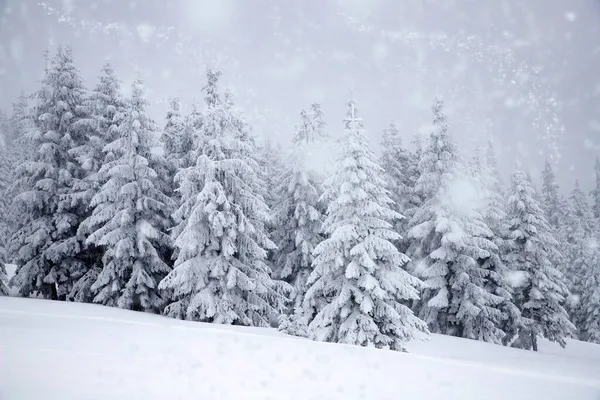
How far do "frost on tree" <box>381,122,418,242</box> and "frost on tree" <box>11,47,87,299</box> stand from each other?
20426mm

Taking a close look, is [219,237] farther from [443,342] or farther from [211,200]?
[443,342]

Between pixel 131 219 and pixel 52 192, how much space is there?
519 centimetres

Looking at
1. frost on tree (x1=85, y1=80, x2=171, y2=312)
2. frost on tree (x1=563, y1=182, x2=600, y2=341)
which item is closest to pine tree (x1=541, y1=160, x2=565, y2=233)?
frost on tree (x1=563, y1=182, x2=600, y2=341)

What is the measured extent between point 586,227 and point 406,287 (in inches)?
1352

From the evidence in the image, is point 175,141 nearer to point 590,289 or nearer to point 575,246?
point 575,246

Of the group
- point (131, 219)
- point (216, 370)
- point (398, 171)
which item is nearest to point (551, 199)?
point (398, 171)

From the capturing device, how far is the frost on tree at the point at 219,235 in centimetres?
1838

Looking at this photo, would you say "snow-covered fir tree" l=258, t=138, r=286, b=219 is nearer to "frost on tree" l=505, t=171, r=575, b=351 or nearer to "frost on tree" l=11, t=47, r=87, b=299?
"frost on tree" l=11, t=47, r=87, b=299

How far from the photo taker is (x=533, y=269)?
25781 mm

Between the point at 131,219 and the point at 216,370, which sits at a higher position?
the point at 131,219

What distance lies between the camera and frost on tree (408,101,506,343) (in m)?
22.9

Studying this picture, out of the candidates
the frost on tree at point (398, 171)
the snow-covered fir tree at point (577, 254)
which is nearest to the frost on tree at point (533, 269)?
the frost on tree at point (398, 171)

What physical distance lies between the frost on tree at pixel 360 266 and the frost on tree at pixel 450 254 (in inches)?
261

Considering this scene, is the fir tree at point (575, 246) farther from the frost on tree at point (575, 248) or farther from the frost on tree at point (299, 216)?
the frost on tree at point (299, 216)
